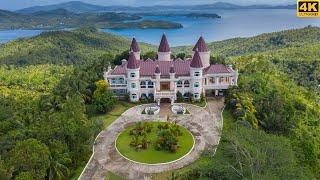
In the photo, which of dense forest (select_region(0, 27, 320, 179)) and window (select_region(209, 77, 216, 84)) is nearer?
dense forest (select_region(0, 27, 320, 179))

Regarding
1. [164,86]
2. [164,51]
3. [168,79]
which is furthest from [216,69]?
[164,51]

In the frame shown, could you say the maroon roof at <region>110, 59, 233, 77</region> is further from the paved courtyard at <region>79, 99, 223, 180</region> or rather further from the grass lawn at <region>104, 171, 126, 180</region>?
the grass lawn at <region>104, 171, 126, 180</region>

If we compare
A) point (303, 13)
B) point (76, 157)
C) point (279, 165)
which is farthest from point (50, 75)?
point (279, 165)

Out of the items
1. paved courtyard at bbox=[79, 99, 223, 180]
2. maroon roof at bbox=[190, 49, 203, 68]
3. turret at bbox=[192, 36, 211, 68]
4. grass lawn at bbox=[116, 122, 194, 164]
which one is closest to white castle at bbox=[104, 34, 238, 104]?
maroon roof at bbox=[190, 49, 203, 68]

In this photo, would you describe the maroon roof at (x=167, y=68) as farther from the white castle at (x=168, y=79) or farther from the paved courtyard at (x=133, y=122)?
the paved courtyard at (x=133, y=122)

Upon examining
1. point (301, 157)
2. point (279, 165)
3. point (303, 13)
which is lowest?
point (301, 157)

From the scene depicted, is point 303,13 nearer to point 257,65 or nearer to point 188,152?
point 188,152
